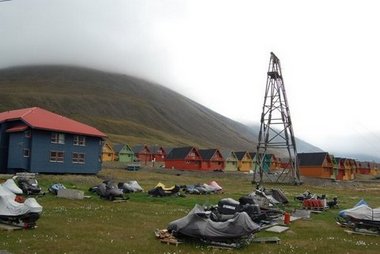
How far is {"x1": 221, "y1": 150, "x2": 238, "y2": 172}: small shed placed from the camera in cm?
11333

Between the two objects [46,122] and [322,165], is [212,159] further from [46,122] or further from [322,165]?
[46,122]

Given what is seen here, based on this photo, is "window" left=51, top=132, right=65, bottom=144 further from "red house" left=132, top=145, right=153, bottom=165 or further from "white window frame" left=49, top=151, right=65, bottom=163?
"red house" left=132, top=145, right=153, bottom=165

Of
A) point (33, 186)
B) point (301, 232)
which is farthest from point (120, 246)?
point (33, 186)

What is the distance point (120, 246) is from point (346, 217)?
44.5ft

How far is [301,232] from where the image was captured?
2228 cm

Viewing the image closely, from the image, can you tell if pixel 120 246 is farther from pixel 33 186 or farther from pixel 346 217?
pixel 33 186

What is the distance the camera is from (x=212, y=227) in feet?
59.0

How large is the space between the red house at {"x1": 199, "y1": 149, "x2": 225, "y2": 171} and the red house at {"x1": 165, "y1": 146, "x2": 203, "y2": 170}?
163cm

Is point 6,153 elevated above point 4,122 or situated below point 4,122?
below

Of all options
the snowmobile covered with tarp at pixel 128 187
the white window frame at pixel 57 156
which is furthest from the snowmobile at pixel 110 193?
the white window frame at pixel 57 156

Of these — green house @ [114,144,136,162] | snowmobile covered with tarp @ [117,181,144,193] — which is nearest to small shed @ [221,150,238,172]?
green house @ [114,144,136,162]

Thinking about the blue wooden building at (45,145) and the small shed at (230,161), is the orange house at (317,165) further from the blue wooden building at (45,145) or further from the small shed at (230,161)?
the blue wooden building at (45,145)

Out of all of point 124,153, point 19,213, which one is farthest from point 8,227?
point 124,153

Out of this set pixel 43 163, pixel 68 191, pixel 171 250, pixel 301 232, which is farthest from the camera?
pixel 43 163
